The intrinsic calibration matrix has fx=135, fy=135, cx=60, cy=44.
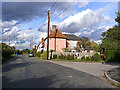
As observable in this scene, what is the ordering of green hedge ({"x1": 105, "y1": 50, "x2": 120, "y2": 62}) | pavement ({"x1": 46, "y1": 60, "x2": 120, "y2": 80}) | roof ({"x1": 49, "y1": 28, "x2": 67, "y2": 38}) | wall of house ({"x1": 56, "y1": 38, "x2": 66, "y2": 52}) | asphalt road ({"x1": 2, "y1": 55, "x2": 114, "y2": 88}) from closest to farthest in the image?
asphalt road ({"x1": 2, "y1": 55, "x2": 114, "y2": 88}), pavement ({"x1": 46, "y1": 60, "x2": 120, "y2": 80}), green hedge ({"x1": 105, "y1": 50, "x2": 120, "y2": 62}), wall of house ({"x1": 56, "y1": 38, "x2": 66, "y2": 52}), roof ({"x1": 49, "y1": 28, "x2": 67, "y2": 38})

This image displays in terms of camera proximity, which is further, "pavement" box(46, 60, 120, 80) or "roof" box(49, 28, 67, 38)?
"roof" box(49, 28, 67, 38)

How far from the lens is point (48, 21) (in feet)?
93.6

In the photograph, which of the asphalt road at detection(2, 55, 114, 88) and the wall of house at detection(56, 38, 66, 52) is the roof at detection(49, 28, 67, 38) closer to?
the wall of house at detection(56, 38, 66, 52)

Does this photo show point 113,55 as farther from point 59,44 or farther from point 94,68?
point 59,44

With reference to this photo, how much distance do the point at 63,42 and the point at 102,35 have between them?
1323cm

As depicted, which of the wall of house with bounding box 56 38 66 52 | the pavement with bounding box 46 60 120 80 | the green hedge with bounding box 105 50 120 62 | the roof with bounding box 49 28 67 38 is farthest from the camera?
the roof with bounding box 49 28 67 38

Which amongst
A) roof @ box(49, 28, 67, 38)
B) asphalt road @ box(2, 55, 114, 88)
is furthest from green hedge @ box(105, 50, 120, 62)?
roof @ box(49, 28, 67, 38)

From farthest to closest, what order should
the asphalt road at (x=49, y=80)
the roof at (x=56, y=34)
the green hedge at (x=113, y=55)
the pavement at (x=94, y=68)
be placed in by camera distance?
the roof at (x=56, y=34) → the green hedge at (x=113, y=55) → the pavement at (x=94, y=68) → the asphalt road at (x=49, y=80)

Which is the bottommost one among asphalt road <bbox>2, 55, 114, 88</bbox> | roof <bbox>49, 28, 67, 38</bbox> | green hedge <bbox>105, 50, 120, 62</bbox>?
asphalt road <bbox>2, 55, 114, 88</bbox>

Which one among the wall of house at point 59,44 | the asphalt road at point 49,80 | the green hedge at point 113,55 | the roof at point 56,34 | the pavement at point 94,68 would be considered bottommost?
the pavement at point 94,68

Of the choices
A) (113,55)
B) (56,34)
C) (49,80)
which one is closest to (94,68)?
(49,80)

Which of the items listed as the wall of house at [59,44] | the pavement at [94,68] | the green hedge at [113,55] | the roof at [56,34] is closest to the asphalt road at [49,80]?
the pavement at [94,68]

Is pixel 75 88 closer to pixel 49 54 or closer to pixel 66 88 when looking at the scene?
pixel 66 88

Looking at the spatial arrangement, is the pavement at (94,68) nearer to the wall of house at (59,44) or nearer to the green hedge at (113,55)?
the green hedge at (113,55)
